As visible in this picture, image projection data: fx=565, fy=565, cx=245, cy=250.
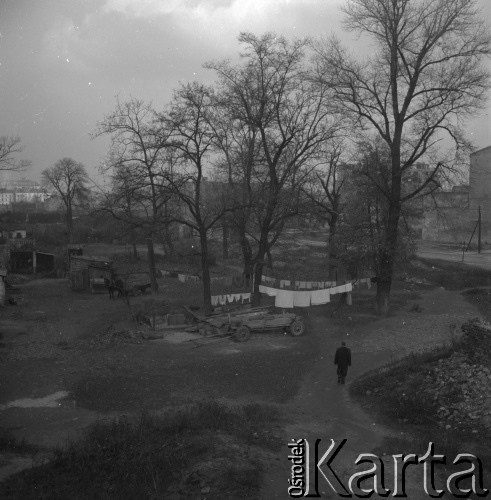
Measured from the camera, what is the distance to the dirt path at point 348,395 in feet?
30.0

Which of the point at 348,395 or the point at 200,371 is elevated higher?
the point at 200,371

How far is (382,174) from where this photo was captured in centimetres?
2364

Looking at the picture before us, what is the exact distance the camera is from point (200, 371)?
616 inches

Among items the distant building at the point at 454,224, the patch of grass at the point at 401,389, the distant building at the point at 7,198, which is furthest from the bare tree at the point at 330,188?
the distant building at the point at 7,198

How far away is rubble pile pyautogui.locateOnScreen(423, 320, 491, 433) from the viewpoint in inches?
449

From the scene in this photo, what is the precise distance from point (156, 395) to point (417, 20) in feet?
56.4

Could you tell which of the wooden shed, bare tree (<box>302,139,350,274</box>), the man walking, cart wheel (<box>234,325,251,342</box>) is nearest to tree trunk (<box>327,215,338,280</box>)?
bare tree (<box>302,139,350,274</box>)

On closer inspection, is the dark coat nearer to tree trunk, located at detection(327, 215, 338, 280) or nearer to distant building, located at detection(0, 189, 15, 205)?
tree trunk, located at detection(327, 215, 338, 280)

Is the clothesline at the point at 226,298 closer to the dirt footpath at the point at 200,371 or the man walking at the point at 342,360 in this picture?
the dirt footpath at the point at 200,371

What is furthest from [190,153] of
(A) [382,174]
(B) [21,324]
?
(B) [21,324]

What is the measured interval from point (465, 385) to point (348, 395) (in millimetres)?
2701

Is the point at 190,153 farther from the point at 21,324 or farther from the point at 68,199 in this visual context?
the point at 68,199


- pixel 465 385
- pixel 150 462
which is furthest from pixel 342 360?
A: pixel 150 462

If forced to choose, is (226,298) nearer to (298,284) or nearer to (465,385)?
(298,284)
